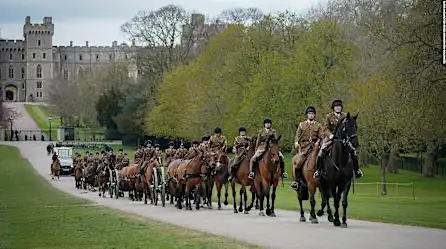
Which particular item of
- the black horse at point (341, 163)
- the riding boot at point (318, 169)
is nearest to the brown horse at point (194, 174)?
the riding boot at point (318, 169)

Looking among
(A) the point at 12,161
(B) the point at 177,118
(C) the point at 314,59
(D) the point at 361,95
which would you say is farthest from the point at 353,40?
(A) the point at 12,161

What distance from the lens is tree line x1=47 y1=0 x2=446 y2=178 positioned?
113 ft

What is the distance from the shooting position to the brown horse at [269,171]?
2330 centimetres

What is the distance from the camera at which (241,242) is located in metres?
16.6

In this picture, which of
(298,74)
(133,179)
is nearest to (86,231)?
(133,179)

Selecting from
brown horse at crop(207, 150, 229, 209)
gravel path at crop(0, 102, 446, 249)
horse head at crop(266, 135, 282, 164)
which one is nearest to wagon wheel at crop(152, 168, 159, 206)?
brown horse at crop(207, 150, 229, 209)

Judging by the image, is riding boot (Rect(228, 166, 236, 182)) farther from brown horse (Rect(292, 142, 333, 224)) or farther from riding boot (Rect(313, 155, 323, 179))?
riding boot (Rect(313, 155, 323, 179))

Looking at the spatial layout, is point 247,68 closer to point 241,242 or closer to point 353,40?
point 353,40

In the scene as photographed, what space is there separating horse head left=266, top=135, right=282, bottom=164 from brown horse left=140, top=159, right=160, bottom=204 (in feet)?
33.9

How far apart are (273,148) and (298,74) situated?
3951cm

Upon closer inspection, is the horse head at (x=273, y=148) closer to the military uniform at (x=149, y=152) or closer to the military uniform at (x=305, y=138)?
the military uniform at (x=305, y=138)

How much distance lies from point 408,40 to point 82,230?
18.2m

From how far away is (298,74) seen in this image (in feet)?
205

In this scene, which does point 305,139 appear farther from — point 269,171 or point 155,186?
point 155,186
